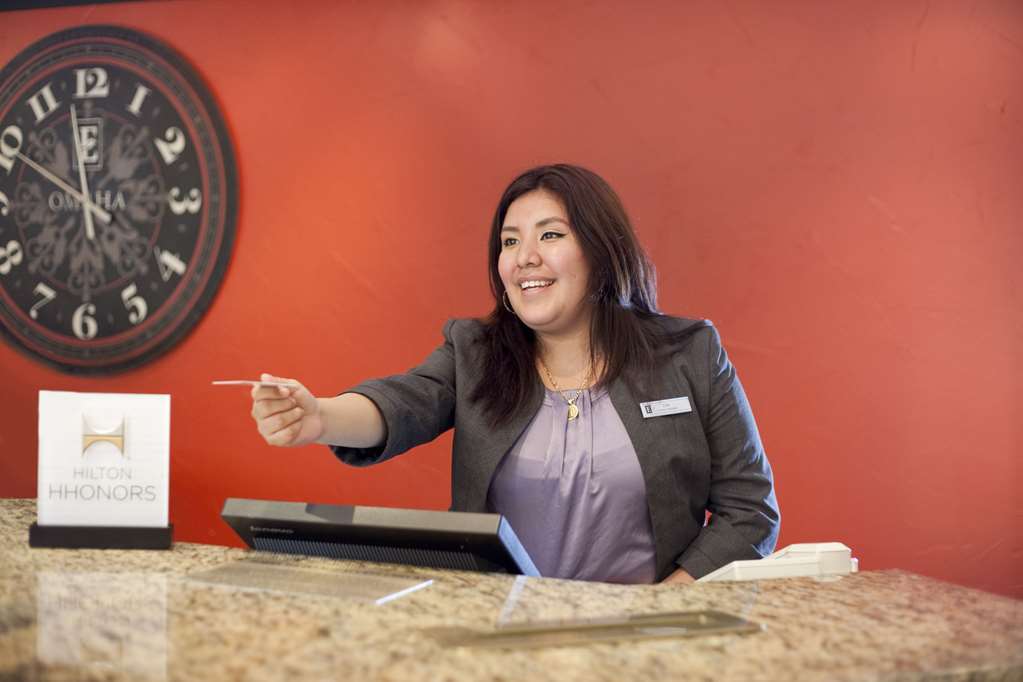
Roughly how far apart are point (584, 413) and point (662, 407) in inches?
6.8

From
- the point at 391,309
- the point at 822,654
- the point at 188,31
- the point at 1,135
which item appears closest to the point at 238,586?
the point at 822,654

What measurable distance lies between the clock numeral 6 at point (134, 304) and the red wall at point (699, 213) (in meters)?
0.20

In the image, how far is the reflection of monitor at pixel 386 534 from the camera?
4.82ft

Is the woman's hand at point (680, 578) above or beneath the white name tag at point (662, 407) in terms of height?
beneath

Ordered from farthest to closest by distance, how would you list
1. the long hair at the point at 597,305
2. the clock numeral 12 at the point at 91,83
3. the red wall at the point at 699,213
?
the clock numeral 12 at the point at 91,83 < the red wall at the point at 699,213 < the long hair at the point at 597,305

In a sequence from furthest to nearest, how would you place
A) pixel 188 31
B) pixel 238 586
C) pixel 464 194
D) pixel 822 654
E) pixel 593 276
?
1. pixel 188 31
2. pixel 464 194
3. pixel 593 276
4. pixel 238 586
5. pixel 822 654

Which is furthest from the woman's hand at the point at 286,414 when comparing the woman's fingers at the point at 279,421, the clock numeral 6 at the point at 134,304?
the clock numeral 6 at the point at 134,304

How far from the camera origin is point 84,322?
3.83 metres

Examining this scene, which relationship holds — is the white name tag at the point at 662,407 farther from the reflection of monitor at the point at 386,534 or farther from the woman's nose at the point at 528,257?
the reflection of monitor at the point at 386,534

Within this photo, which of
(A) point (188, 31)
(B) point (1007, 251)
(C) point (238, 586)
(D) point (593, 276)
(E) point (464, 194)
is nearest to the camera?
(C) point (238, 586)

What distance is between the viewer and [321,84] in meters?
3.66

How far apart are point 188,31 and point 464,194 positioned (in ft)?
4.40

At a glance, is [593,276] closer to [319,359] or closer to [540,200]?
[540,200]

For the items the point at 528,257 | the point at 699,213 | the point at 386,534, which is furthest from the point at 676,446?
the point at 699,213
